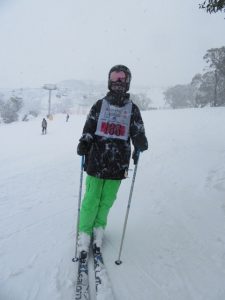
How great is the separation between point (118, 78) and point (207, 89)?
187ft

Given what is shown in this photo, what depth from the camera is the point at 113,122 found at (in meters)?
3.86

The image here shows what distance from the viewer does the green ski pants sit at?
155 inches

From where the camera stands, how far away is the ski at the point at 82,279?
119 inches

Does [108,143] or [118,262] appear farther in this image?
[108,143]

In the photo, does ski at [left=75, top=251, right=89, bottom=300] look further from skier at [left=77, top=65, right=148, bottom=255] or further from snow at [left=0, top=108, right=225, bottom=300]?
skier at [left=77, top=65, right=148, bottom=255]

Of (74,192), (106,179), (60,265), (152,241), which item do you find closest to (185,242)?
(152,241)

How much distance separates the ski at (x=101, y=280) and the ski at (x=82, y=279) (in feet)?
0.35

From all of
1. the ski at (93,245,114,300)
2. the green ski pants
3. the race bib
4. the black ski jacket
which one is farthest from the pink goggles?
the ski at (93,245,114,300)

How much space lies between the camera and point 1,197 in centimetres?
607

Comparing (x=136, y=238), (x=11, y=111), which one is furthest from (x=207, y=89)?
(x=136, y=238)

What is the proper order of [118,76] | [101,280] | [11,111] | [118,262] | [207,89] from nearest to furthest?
[101,280], [118,262], [118,76], [207,89], [11,111]

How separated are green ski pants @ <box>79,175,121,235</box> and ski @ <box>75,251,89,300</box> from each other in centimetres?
42

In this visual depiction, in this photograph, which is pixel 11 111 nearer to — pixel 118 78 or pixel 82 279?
pixel 118 78

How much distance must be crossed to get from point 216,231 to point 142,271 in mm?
1500
